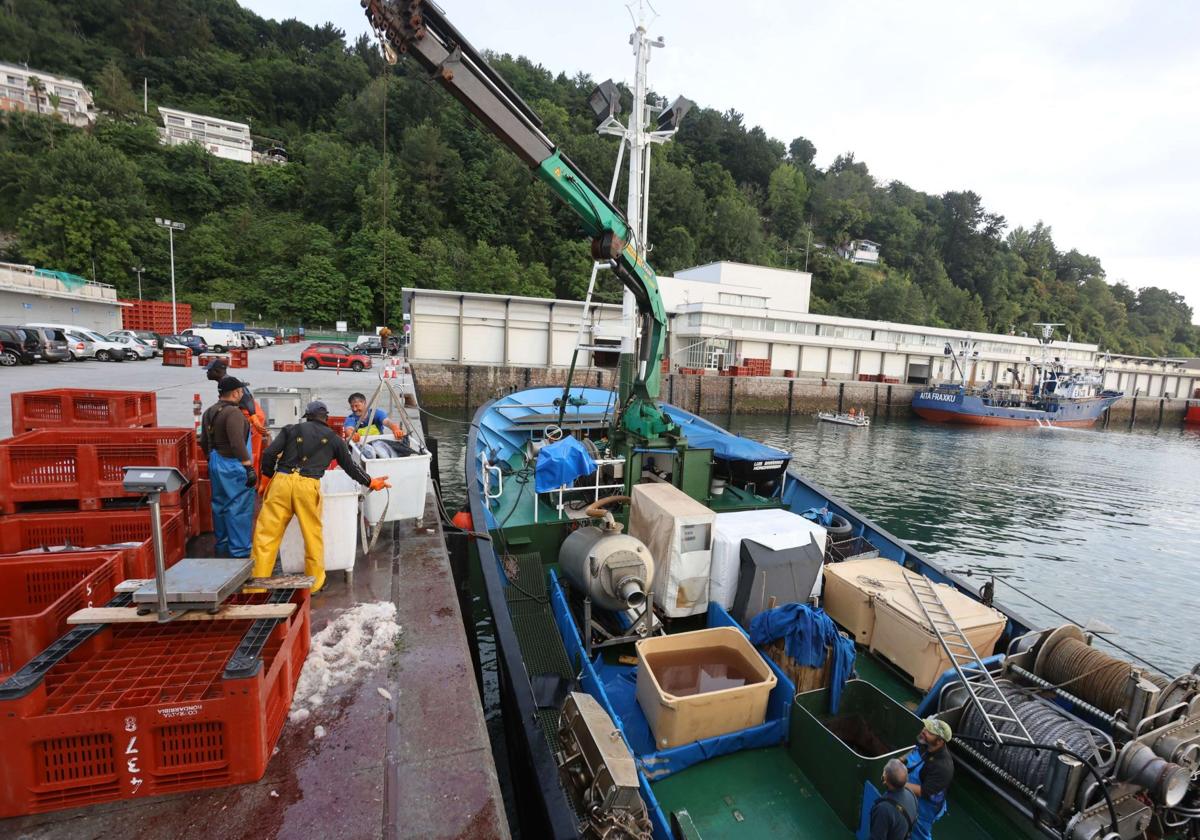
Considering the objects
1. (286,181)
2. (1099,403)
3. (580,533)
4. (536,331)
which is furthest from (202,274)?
(1099,403)

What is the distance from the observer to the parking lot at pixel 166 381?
13.9 meters

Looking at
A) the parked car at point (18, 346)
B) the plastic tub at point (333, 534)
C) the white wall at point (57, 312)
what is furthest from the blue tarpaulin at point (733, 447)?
→ the white wall at point (57, 312)

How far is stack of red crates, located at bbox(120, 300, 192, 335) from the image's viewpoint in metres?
41.2

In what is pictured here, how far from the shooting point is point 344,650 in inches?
150

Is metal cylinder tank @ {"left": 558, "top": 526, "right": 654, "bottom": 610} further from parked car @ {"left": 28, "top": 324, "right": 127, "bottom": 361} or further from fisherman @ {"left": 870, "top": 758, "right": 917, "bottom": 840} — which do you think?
parked car @ {"left": 28, "top": 324, "right": 127, "bottom": 361}

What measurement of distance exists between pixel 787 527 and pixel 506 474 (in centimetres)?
533

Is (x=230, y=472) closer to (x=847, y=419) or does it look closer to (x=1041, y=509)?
(x=1041, y=509)

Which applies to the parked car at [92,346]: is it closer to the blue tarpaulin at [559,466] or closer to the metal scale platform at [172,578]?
the blue tarpaulin at [559,466]

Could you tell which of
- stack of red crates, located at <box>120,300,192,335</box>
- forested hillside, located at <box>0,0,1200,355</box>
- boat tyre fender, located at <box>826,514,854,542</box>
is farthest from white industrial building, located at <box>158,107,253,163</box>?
boat tyre fender, located at <box>826,514,854,542</box>

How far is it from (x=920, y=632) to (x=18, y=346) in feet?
101

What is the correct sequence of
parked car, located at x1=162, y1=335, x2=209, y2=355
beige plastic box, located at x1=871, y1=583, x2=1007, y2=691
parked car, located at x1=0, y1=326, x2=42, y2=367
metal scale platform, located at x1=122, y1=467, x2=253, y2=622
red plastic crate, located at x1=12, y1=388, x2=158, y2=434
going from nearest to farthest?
metal scale platform, located at x1=122, y1=467, x2=253, y2=622 → beige plastic box, located at x1=871, y1=583, x2=1007, y2=691 → red plastic crate, located at x1=12, y1=388, x2=158, y2=434 → parked car, located at x1=0, y1=326, x2=42, y2=367 → parked car, located at x1=162, y1=335, x2=209, y2=355

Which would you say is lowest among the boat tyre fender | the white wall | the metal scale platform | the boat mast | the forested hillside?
the boat tyre fender

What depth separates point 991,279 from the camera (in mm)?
88812

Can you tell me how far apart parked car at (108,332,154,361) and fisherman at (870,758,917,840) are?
34430mm
